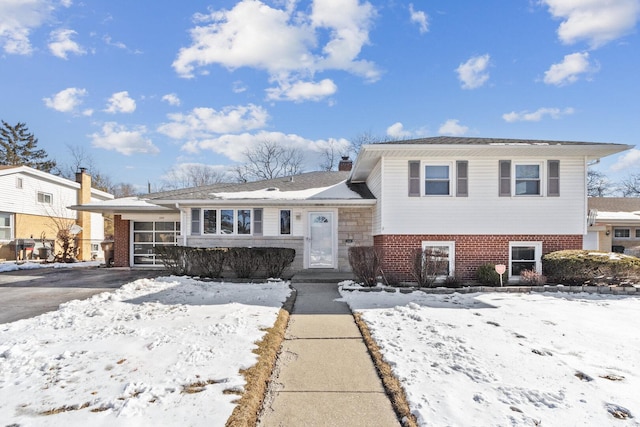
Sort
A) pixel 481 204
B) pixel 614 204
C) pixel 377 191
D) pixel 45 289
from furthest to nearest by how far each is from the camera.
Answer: pixel 614 204 < pixel 377 191 < pixel 481 204 < pixel 45 289

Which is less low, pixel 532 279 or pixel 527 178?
pixel 527 178

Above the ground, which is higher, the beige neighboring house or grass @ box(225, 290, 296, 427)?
the beige neighboring house

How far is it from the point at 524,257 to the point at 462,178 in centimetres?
295

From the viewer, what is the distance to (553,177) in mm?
10320

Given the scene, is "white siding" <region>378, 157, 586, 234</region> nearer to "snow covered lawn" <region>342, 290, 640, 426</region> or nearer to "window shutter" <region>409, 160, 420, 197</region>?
"window shutter" <region>409, 160, 420, 197</region>

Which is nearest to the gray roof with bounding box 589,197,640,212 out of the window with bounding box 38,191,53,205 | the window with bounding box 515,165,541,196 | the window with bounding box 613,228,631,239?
the window with bounding box 613,228,631,239

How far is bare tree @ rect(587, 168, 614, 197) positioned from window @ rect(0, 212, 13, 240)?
170 ft

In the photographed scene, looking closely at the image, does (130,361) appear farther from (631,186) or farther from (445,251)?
(631,186)

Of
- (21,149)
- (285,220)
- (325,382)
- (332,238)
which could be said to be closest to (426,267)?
(332,238)

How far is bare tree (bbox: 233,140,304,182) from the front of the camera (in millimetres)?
36062

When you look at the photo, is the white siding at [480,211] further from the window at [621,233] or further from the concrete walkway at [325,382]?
the window at [621,233]

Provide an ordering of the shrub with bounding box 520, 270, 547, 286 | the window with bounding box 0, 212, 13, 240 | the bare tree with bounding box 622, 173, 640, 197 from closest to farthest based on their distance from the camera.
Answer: the shrub with bounding box 520, 270, 547, 286
the window with bounding box 0, 212, 13, 240
the bare tree with bounding box 622, 173, 640, 197

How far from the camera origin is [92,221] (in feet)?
82.1

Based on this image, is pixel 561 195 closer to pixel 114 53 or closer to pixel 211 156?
pixel 114 53
